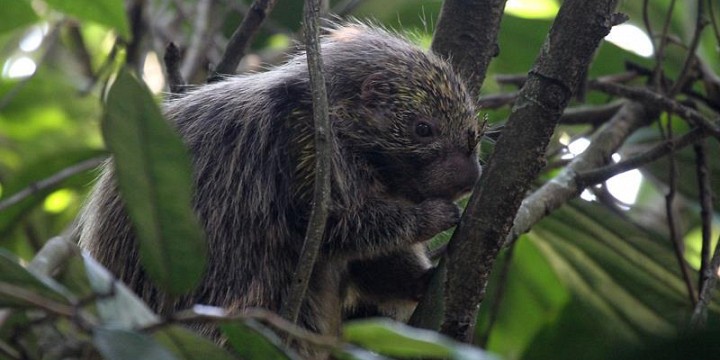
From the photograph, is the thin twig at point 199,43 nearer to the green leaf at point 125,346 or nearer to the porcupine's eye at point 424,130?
the porcupine's eye at point 424,130

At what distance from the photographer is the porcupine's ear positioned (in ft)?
11.7

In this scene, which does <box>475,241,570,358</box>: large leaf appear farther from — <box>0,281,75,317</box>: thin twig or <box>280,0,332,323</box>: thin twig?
<box>0,281,75,317</box>: thin twig

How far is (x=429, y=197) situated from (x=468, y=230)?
0.88m

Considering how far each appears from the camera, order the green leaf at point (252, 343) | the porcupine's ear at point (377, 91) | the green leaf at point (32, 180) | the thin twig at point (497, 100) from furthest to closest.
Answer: the thin twig at point (497, 100)
the green leaf at point (32, 180)
the porcupine's ear at point (377, 91)
the green leaf at point (252, 343)

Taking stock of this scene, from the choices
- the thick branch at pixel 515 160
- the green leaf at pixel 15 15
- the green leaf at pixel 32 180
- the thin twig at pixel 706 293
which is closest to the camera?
the thick branch at pixel 515 160

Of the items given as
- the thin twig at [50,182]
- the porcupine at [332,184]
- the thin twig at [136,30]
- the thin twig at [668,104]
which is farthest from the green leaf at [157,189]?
the thin twig at [136,30]

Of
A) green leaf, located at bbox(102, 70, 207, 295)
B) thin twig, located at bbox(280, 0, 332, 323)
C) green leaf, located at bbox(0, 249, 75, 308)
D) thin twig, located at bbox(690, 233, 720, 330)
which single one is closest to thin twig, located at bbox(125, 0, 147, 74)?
thin twig, located at bbox(280, 0, 332, 323)

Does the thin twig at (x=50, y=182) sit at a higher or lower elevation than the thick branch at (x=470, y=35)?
lower

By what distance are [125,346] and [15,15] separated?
3.19m

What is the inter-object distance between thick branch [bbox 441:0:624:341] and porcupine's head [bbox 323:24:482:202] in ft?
2.74

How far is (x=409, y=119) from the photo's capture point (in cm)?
353

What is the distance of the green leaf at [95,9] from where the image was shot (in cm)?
345

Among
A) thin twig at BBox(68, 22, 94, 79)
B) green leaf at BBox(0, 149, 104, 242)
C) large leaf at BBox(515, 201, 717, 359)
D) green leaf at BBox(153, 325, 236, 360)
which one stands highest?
green leaf at BBox(153, 325, 236, 360)

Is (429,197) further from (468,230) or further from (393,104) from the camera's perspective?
(468,230)
